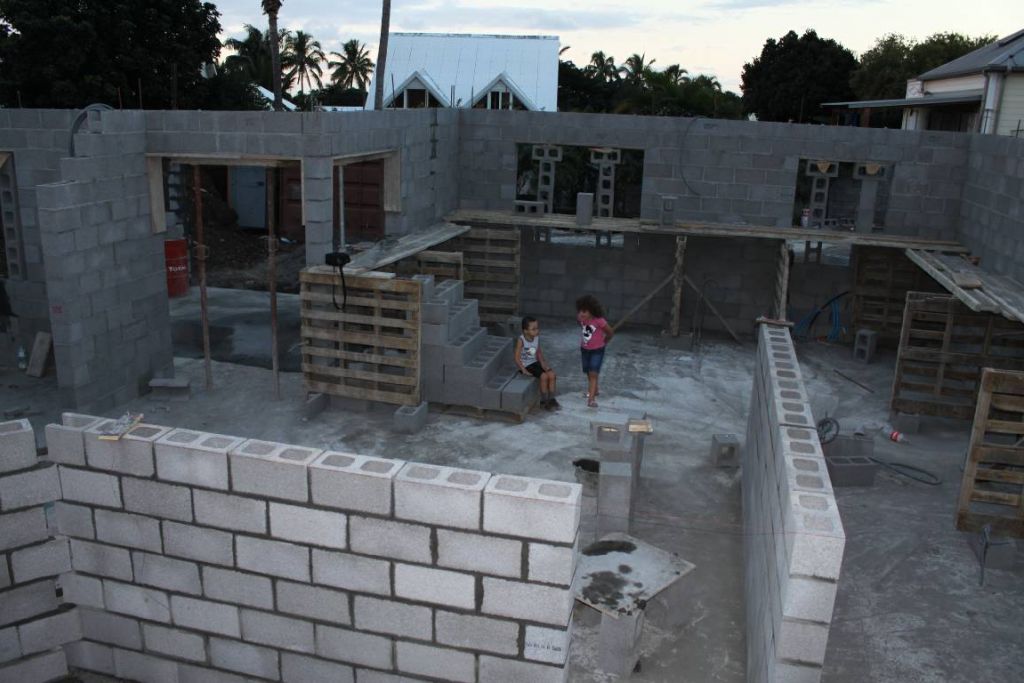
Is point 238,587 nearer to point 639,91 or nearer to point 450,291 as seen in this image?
point 450,291

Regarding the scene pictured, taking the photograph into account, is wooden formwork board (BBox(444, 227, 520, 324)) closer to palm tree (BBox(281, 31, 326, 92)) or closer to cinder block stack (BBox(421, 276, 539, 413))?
cinder block stack (BBox(421, 276, 539, 413))

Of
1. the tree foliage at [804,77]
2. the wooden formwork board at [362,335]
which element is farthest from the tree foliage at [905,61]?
the wooden formwork board at [362,335]

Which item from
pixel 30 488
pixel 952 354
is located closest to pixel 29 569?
pixel 30 488

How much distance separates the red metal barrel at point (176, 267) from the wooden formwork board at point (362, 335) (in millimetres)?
7112

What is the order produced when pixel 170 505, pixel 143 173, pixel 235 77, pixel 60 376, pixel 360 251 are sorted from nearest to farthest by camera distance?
pixel 170 505 < pixel 60 376 < pixel 143 173 < pixel 360 251 < pixel 235 77

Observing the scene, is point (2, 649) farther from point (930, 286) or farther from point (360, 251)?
point (930, 286)

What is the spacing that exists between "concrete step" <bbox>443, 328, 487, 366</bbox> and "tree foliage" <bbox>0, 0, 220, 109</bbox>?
1642cm

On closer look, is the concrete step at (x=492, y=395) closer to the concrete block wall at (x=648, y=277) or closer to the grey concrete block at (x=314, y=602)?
the concrete block wall at (x=648, y=277)

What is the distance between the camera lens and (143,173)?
10.7 meters

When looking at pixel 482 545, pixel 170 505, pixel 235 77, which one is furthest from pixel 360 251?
pixel 235 77

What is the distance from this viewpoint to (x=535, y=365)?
11133 mm

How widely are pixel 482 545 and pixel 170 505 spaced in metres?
2.02

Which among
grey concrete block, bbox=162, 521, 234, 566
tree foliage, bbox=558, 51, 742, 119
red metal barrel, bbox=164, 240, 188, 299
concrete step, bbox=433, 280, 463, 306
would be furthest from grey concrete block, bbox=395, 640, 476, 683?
tree foliage, bbox=558, 51, 742, 119

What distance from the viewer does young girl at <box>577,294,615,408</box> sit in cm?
1102
